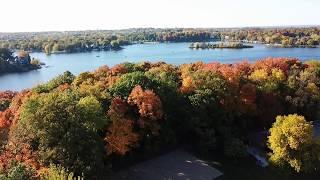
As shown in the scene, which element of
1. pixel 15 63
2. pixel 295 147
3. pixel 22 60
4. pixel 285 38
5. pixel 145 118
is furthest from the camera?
pixel 285 38

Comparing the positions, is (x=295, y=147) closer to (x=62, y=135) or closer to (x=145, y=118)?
(x=145, y=118)

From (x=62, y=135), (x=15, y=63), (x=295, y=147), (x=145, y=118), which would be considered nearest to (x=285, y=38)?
(x=15, y=63)

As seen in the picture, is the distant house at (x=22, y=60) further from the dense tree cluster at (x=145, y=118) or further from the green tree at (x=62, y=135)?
the green tree at (x=62, y=135)

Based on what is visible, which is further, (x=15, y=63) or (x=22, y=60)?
(x=22, y=60)

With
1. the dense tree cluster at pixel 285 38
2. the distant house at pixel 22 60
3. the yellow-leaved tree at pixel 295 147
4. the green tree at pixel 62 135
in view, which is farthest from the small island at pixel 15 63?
the yellow-leaved tree at pixel 295 147

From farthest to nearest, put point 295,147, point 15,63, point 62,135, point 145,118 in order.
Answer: point 15,63 → point 145,118 → point 295,147 → point 62,135

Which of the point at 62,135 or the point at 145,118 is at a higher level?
the point at 62,135
